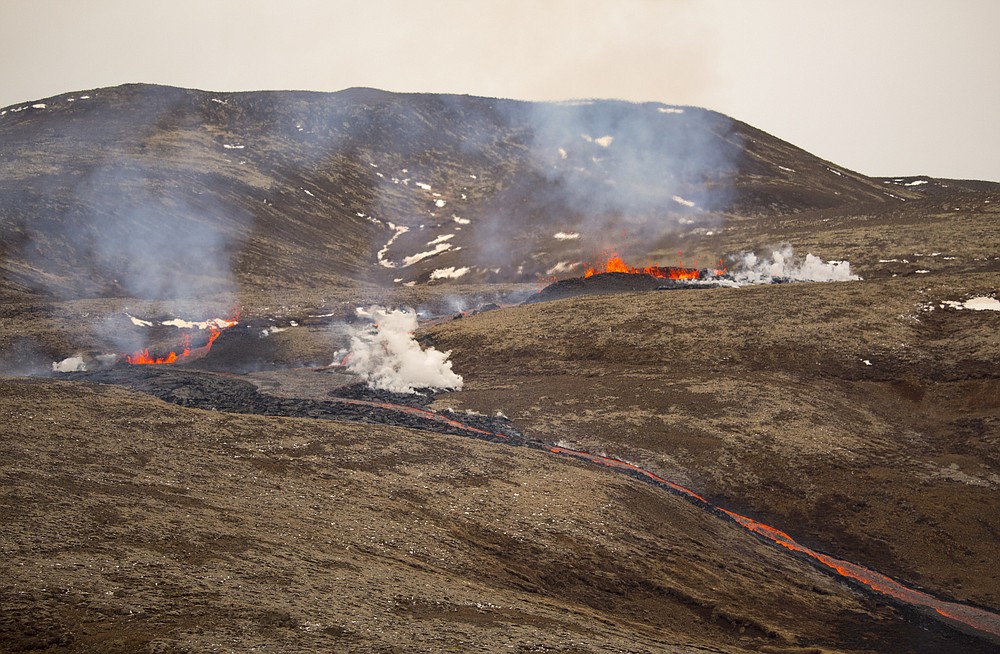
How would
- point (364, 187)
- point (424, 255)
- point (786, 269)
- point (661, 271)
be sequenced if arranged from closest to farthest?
point (786, 269) → point (661, 271) → point (424, 255) → point (364, 187)

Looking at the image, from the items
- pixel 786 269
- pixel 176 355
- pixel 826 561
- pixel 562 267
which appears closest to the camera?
pixel 826 561

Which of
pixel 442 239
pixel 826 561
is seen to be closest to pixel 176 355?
pixel 826 561

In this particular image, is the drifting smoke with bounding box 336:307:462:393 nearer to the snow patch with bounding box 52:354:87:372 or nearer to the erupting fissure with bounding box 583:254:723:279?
the snow patch with bounding box 52:354:87:372

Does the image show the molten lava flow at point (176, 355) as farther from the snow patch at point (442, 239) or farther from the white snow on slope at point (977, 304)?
the snow patch at point (442, 239)

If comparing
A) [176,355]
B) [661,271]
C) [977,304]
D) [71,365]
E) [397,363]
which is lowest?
[71,365]

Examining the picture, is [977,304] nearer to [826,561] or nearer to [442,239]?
[826,561]

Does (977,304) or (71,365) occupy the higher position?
(977,304)

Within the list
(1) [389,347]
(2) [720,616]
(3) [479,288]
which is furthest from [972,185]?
(2) [720,616]

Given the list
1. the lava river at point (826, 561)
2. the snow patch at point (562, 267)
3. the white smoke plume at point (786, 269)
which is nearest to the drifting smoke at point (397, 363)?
the lava river at point (826, 561)
